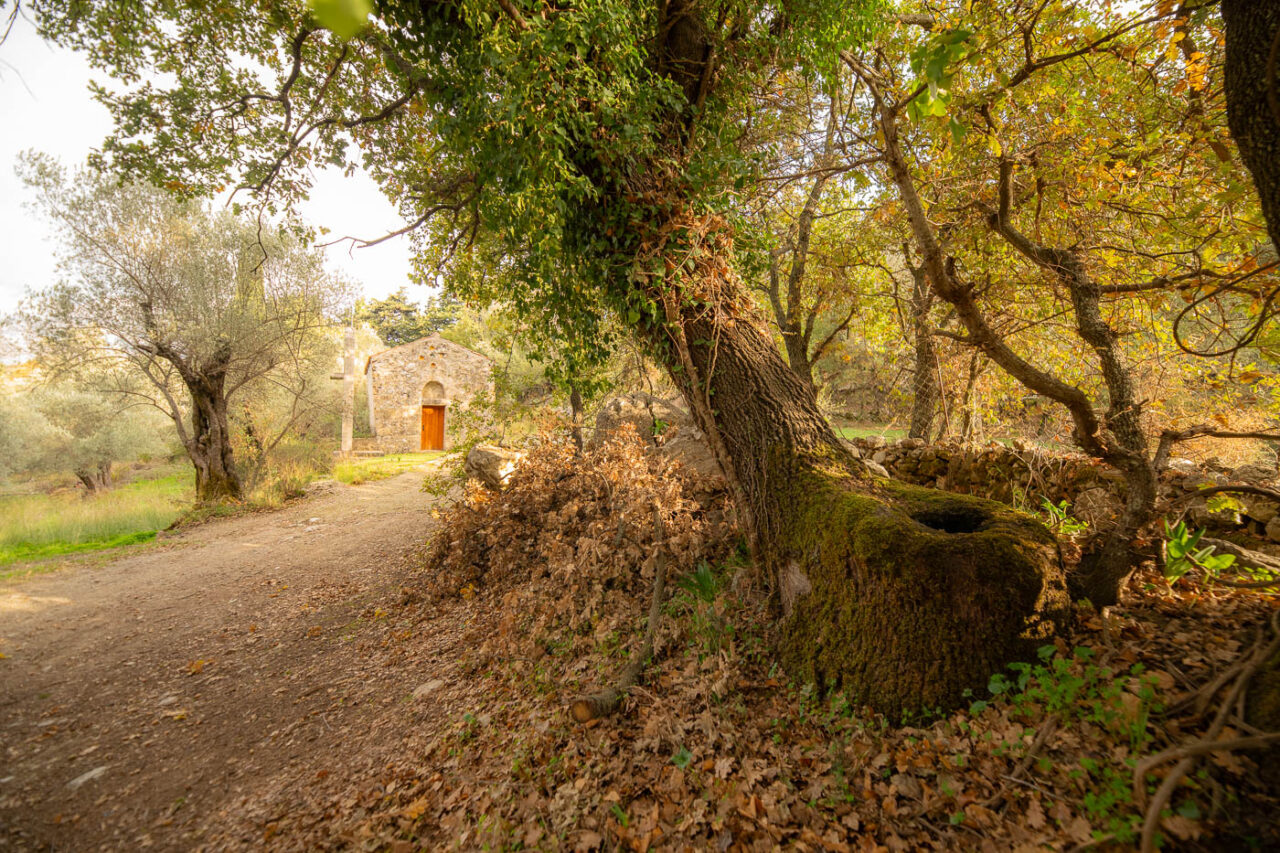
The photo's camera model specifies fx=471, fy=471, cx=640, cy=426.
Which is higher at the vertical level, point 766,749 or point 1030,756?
point 1030,756

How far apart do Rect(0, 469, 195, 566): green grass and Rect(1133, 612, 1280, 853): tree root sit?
13.9 m

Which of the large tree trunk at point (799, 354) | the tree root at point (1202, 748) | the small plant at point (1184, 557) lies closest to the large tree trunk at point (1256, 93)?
the tree root at point (1202, 748)

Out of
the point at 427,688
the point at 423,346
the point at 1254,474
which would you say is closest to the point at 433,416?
the point at 423,346

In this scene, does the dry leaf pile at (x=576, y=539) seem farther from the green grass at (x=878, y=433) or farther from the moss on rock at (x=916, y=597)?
the green grass at (x=878, y=433)

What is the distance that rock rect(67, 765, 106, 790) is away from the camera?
332 cm

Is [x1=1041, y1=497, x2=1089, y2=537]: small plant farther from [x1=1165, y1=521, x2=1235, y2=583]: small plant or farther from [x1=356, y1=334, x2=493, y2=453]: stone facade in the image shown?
[x1=356, y1=334, x2=493, y2=453]: stone facade

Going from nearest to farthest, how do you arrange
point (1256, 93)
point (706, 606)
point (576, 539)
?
point (1256, 93)
point (706, 606)
point (576, 539)

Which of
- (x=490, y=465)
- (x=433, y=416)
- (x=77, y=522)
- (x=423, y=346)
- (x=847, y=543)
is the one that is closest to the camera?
(x=847, y=543)

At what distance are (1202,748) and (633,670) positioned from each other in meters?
2.74

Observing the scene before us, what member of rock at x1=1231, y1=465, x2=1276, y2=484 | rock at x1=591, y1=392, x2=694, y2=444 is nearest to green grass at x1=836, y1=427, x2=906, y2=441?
rock at x1=591, y1=392, x2=694, y2=444

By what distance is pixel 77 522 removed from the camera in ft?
33.8

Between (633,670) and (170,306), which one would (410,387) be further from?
(633,670)

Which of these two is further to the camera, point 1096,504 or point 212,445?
point 212,445

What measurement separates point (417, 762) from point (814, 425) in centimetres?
371
